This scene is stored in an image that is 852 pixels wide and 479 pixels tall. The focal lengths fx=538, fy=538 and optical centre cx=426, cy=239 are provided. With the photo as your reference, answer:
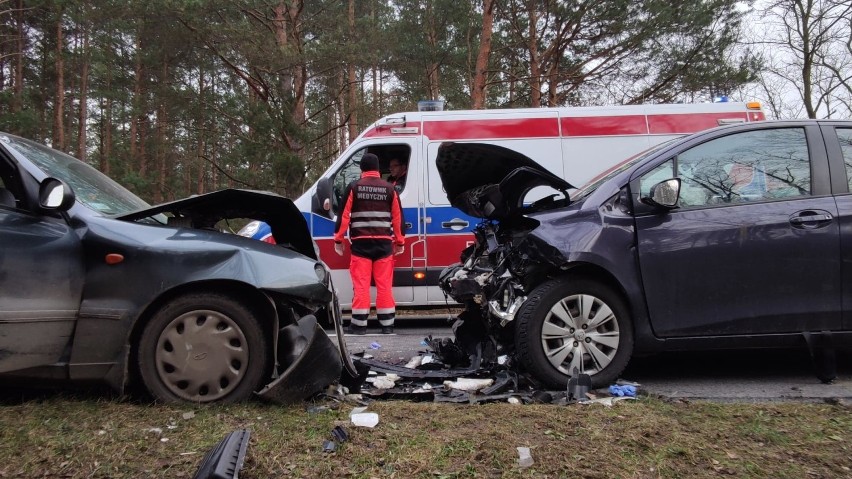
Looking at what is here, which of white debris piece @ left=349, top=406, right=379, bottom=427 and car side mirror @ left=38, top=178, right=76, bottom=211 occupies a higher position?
car side mirror @ left=38, top=178, right=76, bottom=211

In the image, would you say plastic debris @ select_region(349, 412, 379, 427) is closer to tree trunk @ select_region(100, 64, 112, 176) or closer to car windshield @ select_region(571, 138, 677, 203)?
car windshield @ select_region(571, 138, 677, 203)

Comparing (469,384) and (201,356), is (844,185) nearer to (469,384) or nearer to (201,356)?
(469,384)

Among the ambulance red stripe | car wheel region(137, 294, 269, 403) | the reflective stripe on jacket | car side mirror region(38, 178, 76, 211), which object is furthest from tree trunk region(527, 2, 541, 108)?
car side mirror region(38, 178, 76, 211)

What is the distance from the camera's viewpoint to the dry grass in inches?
88.2

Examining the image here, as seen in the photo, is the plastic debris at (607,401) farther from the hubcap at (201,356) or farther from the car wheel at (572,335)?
the hubcap at (201,356)

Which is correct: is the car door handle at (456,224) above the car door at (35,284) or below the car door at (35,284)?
above

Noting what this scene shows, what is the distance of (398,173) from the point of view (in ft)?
22.4

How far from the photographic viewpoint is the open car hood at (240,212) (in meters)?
3.25

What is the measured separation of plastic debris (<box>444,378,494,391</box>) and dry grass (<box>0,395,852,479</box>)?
0.44 metres

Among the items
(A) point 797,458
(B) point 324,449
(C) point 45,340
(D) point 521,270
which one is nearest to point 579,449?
(A) point 797,458

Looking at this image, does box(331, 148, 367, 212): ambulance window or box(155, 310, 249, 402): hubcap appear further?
box(331, 148, 367, 212): ambulance window

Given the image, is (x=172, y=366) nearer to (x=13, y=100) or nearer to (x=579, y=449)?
(x=579, y=449)

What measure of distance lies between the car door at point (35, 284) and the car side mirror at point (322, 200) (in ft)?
12.4

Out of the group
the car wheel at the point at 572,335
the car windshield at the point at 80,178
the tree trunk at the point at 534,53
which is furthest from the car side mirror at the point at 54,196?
the tree trunk at the point at 534,53
